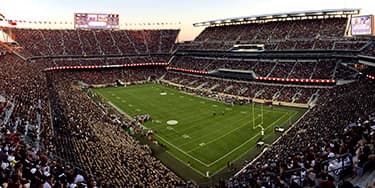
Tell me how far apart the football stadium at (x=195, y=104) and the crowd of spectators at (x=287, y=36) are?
373 mm

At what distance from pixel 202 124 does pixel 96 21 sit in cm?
6714

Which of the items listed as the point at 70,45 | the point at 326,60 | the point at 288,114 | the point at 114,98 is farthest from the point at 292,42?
the point at 70,45

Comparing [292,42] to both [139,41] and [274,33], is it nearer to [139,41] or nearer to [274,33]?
[274,33]

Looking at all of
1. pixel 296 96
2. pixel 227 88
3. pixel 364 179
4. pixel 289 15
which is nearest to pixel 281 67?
pixel 227 88

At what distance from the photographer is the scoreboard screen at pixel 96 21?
94.1m

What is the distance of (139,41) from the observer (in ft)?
336

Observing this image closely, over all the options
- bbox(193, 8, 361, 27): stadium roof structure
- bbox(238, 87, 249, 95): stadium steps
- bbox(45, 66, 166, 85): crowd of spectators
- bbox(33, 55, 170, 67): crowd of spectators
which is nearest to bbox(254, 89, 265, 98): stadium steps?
bbox(238, 87, 249, 95): stadium steps

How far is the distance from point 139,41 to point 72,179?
92.4 m

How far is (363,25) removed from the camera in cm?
5500

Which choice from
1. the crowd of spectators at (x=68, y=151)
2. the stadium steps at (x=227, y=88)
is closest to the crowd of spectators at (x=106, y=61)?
the stadium steps at (x=227, y=88)

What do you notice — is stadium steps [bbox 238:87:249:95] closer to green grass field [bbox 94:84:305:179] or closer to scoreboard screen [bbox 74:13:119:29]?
green grass field [bbox 94:84:305:179]

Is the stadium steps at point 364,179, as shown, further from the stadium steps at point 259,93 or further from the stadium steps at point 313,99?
the stadium steps at point 259,93

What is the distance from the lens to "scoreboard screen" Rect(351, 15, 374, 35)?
53688 mm

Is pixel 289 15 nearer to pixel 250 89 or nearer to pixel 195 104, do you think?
pixel 250 89
